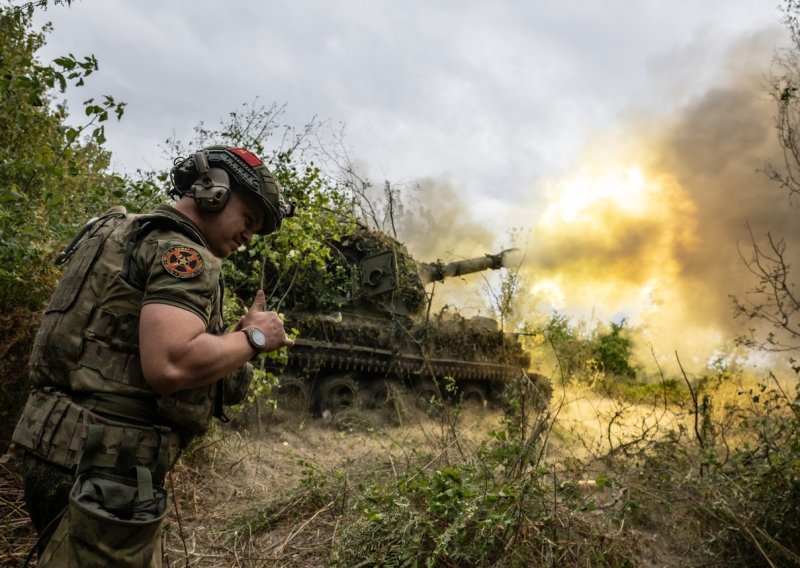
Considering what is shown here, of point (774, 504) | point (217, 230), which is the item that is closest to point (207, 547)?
point (217, 230)

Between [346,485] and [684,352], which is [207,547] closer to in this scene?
[346,485]

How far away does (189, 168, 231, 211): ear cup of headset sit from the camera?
229cm

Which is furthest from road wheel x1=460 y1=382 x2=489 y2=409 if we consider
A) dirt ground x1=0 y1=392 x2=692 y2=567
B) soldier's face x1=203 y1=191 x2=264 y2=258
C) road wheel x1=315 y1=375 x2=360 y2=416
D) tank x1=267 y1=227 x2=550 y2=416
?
soldier's face x1=203 y1=191 x2=264 y2=258

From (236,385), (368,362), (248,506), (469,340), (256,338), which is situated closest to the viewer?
(256,338)

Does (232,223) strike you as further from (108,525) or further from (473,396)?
(473,396)

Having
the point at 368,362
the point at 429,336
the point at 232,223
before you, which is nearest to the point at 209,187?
the point at 232,223

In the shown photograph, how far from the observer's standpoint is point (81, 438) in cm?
199

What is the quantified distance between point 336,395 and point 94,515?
33.2ft

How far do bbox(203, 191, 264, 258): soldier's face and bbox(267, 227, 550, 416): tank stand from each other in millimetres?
7516

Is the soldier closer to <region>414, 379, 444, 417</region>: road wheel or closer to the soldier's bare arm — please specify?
the soldier's bare arm

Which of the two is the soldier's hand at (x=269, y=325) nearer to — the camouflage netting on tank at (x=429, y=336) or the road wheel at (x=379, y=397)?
the camouflage netting on tank at (x=429, y=336)

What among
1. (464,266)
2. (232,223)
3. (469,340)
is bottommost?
(232,223)

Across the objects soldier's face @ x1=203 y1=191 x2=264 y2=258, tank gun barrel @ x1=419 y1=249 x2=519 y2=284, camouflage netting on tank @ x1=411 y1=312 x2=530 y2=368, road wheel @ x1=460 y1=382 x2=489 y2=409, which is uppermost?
tank gun barrel @ x1=419 y1=249 x2=519 y2=284

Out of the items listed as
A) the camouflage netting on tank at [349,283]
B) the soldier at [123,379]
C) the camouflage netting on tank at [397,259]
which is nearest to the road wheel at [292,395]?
the camouflage netting on tank at [349,283]
